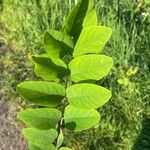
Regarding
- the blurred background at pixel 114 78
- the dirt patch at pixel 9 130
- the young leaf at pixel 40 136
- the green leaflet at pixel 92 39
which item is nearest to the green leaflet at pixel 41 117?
the young leaf at pixel 40 136

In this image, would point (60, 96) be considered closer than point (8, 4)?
Yes

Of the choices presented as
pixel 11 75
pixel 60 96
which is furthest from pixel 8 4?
pixel 60 96

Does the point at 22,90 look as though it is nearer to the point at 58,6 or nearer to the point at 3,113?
the point at 3,113

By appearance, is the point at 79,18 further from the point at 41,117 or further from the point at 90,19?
the point at 41,117

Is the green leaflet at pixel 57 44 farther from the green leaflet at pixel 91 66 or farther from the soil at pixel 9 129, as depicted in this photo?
the soil at pixel 9 129

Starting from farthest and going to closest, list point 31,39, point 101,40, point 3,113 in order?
point 31,39, point 3,113, point 101,40

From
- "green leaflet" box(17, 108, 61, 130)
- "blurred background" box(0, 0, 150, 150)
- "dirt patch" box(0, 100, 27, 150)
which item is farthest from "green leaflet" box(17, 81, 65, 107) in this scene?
"dirt patch" box(0, 100, 27, 150)
